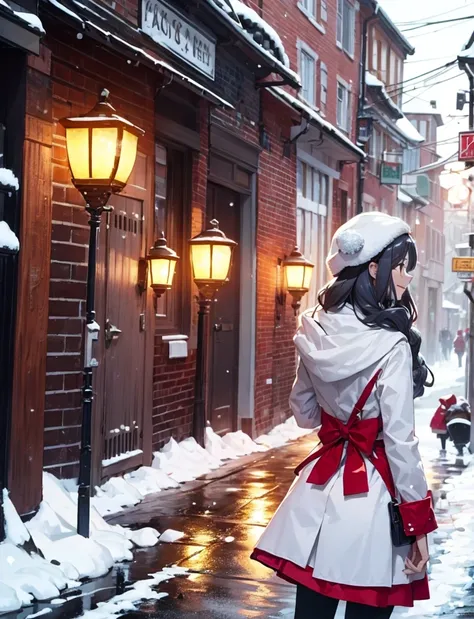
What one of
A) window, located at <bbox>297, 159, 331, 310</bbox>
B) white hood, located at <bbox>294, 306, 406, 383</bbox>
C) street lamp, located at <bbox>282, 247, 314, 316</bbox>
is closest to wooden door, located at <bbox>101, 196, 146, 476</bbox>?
white hood, located at <bbox>294, 306, 406, 383</bbox>

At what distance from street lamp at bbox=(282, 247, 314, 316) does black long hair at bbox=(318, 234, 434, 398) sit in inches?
452

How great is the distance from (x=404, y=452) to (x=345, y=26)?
20294 millimetres

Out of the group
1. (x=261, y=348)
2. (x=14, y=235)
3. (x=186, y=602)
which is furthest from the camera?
(x=261, y=348)

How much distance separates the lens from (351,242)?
353 cm

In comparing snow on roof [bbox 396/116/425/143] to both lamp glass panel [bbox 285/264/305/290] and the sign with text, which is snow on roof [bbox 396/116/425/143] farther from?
the sign with text

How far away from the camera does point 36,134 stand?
21.9 feet

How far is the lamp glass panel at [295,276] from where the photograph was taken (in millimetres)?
15125

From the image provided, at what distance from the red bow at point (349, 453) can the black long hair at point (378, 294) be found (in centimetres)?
23

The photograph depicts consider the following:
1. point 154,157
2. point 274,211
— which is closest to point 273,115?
point 274,211

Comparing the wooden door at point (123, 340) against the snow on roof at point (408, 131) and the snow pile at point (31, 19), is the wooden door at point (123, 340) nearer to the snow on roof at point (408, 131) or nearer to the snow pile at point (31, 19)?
the snow pile at point (31, 19)

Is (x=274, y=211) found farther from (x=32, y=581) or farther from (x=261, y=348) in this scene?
(x=32, y=581)

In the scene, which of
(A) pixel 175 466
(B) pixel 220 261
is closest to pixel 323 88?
(B) pixel 220 261

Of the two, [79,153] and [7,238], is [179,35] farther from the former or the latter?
[7,238]

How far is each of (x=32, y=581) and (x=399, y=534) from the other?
2.90m
